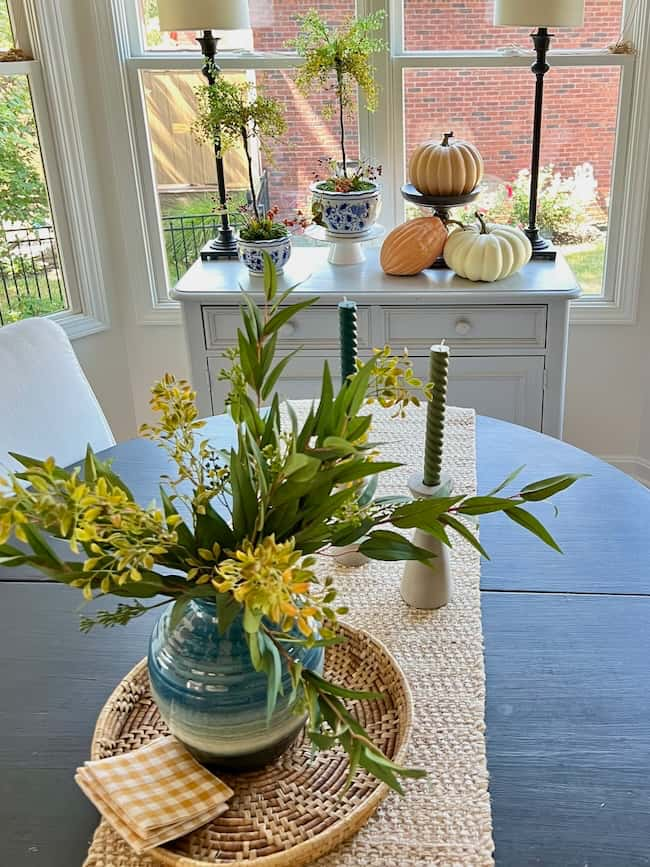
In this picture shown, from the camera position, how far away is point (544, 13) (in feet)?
7.27

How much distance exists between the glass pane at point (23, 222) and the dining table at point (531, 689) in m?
1.42

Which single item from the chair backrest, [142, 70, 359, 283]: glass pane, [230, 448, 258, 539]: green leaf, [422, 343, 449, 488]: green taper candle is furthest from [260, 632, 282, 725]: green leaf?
[142, 70, 359, 283]: glass pane

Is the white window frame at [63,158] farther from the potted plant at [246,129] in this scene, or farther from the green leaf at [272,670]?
the green leaf at [272,670]

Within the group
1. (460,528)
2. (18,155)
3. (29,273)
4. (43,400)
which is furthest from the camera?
(29,273)

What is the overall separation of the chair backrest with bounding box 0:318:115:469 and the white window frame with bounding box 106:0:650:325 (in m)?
1.11

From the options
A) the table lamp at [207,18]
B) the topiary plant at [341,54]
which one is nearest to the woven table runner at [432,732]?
the topiary plant at [341,54]

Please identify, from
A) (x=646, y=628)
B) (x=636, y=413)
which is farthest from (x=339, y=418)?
(x=636, y=413)

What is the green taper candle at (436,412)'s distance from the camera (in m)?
1.08

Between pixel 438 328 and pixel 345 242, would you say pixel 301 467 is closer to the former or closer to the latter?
pixel 438 328

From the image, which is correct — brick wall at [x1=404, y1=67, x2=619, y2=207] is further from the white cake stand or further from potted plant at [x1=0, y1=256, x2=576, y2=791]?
potted plant at [x1=0, y1=256, x2=576, y2=791]

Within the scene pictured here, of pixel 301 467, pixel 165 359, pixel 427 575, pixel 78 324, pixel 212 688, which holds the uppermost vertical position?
pixel 301 467

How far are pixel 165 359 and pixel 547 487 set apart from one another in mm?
2234

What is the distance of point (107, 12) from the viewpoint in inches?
100

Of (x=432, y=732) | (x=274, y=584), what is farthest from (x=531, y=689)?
(x=274, y=584)
